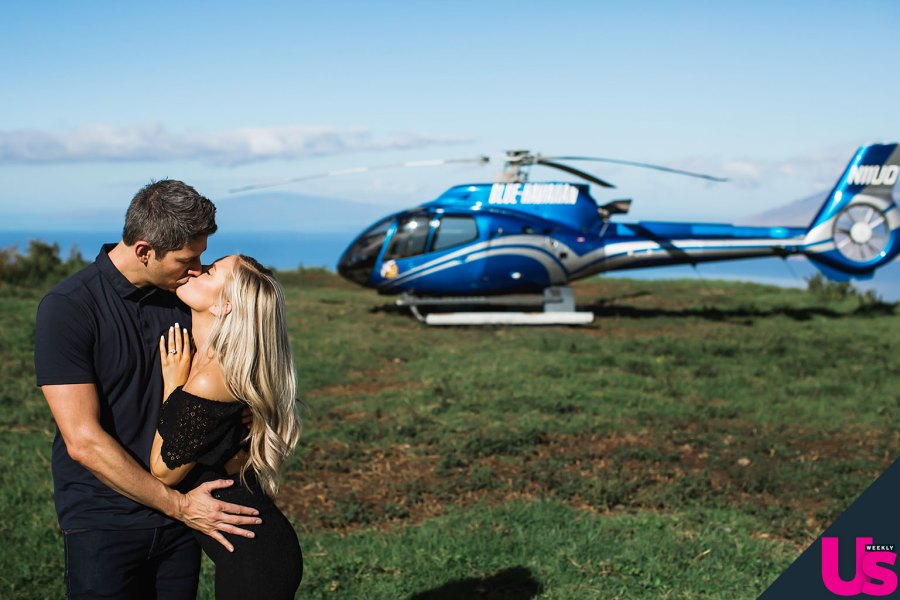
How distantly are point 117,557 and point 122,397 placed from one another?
0.52 metres

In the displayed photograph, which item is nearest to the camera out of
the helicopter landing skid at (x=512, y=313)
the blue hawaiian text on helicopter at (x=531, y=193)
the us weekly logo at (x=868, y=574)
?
the us weekly logo at (x=868, y=574)

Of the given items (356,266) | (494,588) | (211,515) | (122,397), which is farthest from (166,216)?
(356,266)

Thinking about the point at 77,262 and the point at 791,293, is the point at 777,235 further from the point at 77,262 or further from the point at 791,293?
the point at 77,262

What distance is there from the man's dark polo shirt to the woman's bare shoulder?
0.24 m

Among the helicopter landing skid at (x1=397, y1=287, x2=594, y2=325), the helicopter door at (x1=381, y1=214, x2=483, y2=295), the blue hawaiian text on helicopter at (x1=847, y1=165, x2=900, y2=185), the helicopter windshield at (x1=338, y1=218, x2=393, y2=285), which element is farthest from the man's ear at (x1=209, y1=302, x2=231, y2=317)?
the blue hawaiian text on helicopter at (x1=847, y1=165, x2=900, y2=185)

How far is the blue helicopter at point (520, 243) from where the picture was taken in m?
14.5

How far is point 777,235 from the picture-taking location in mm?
15562

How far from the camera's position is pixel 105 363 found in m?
2.84

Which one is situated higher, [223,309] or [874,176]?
[874,176]

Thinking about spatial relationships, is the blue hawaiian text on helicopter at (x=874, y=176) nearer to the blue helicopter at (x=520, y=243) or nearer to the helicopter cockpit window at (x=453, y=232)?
the blue helicopter at (x=520, y=243)

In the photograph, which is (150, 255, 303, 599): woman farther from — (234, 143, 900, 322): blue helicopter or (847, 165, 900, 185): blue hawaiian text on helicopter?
(847, 165, 900, 185): blue hawaiian text on helicopter

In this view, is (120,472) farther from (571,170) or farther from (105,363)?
(571,170)

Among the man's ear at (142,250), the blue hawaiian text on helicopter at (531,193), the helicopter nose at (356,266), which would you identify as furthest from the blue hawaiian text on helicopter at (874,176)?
the man's ear at (142,250)

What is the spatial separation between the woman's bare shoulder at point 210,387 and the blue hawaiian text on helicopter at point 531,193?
39.9 feet
